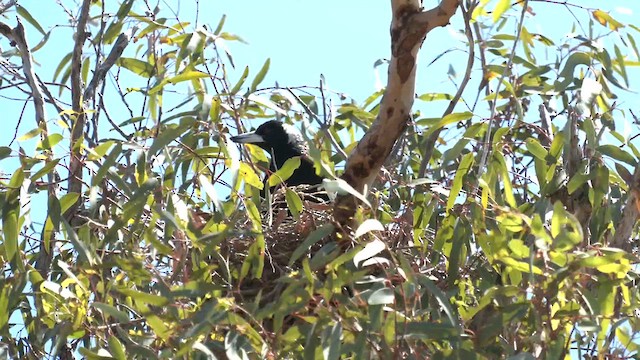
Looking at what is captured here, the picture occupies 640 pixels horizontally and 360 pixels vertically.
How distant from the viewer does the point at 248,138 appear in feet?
13.1

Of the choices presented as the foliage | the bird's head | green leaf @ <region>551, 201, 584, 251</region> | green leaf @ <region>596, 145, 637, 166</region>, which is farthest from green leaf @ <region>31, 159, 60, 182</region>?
the bird's head

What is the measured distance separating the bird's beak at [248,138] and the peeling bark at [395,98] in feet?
1.14

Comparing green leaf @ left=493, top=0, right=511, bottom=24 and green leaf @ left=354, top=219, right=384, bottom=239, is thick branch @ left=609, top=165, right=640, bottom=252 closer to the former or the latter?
green leaf @ left=493, top=0, right=511, bottom=24

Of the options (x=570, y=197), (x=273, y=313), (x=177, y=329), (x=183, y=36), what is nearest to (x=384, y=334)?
(x=273, y=313)

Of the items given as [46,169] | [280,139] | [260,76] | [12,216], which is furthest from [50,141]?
[280,139]

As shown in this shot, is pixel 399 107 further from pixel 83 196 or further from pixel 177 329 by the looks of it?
pixel 83 196

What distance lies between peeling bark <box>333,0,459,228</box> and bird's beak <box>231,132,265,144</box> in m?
0.35

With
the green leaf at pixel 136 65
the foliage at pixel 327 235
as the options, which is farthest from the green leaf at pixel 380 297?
the green leaf at pixel 136 65

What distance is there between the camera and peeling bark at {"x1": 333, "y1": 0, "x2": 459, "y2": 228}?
2941 mm

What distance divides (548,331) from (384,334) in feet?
1.21

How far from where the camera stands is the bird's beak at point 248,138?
337 centimetres

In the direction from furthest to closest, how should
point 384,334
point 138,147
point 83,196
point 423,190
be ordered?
point 83,196 → point 423,190 → point 138,147 → point 384,334

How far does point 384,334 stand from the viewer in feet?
8.45

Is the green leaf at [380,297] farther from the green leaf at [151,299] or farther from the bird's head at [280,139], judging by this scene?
the bird's head at [280,139]
